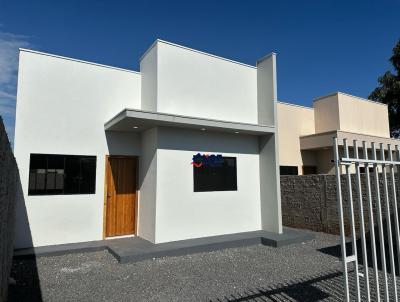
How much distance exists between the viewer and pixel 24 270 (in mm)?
5621

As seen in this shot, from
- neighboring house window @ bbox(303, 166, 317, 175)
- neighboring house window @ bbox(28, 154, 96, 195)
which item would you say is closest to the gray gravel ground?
neighboring house window @ bbox(28, 154, 96, 195)

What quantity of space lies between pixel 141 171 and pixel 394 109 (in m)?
19.8

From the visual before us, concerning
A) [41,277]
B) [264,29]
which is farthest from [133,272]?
[264,29]

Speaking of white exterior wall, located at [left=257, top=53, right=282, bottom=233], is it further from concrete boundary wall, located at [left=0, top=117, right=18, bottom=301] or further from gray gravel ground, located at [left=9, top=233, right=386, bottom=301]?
concrete boundary wall, located at [left=0, top=117, right=18, bottom=301]

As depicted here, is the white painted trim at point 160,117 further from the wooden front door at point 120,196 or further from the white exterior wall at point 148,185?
the wooden front door at point 120,196

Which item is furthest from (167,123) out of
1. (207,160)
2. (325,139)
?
(325,139)

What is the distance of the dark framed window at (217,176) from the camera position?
8117 mm

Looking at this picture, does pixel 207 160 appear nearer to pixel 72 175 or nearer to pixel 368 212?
pixel 72 175

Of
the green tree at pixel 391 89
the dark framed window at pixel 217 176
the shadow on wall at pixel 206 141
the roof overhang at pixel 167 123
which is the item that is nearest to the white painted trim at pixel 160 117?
the roof overhang at pixel 167 123

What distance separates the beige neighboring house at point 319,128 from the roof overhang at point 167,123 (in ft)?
13.9

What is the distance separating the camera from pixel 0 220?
2.91 m

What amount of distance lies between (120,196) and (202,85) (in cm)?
421

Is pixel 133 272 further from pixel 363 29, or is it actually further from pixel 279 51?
pixel 363 29

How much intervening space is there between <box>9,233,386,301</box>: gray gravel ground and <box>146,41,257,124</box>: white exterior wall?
4.14 metres
